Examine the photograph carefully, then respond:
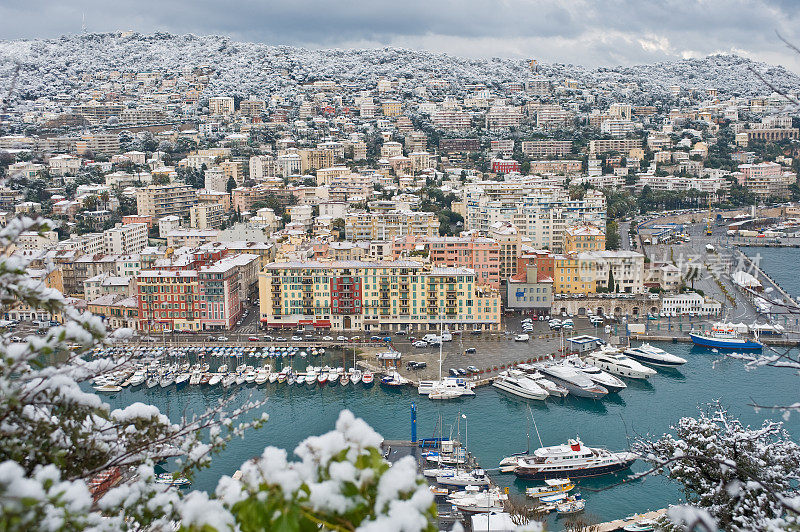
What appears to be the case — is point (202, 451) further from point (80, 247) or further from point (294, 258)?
point (80, 247)

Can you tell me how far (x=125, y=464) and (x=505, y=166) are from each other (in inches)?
948

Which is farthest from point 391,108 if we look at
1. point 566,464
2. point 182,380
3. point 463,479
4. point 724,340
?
point 463,479

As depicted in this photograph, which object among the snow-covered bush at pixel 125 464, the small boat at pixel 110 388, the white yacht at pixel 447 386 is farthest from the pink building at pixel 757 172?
the snow-covered bush at pixel 125 464

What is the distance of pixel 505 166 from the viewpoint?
998 inches

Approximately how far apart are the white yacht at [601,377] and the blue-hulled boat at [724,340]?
2.14m

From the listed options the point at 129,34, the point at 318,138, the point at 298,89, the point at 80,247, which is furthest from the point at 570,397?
the point at 129,34

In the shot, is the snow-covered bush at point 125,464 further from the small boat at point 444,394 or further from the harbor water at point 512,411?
the small boat at point 444,394

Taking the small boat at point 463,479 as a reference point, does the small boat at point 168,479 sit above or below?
above

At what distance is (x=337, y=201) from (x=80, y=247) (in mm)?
6509

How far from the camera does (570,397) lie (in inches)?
382

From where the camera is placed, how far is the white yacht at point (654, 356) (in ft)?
35.3

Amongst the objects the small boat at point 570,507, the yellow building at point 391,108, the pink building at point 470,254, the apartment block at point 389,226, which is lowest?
the small boat at point 570,507

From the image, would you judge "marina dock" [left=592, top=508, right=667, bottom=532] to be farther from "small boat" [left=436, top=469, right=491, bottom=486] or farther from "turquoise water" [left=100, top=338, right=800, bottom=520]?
"small boat" [left=436, top=469, right=491, bottom=486]

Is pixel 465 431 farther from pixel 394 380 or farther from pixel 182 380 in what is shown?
pixel 182 380
